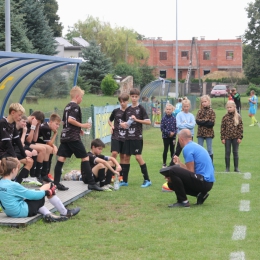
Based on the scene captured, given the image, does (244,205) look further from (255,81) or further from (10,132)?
(255,81)

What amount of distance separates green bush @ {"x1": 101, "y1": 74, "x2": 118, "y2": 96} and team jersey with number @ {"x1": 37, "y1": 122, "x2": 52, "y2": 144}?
3979cm

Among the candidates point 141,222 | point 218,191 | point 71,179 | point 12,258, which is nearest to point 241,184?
point 218,191

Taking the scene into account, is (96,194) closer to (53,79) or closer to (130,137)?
(130,137)

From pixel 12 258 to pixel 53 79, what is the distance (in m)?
7.87

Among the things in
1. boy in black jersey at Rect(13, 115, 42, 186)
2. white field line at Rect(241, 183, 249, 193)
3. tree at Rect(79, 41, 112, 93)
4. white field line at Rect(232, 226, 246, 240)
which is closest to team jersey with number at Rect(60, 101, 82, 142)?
boy in black jersey at Rect(13, 115, 42, 186)

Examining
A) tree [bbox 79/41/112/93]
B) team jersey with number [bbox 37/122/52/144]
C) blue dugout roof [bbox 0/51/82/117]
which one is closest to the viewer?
blue dugout roof [bbox 0/51/82/117]

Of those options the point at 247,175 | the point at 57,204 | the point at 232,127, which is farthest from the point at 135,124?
the point at 57,204

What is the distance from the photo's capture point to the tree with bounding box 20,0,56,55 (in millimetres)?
39938

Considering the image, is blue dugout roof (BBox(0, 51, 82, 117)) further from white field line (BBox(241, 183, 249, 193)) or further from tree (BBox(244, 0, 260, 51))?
tree (BBox(244, 0, 260, 51))

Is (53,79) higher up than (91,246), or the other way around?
(53,79)

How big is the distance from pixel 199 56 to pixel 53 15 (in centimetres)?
3893

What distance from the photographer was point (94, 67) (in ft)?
175

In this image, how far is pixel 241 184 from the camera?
12.1 m

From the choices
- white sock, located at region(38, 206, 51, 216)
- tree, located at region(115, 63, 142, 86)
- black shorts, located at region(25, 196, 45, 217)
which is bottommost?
white sock, located at region(38, 206, 51, 216)
